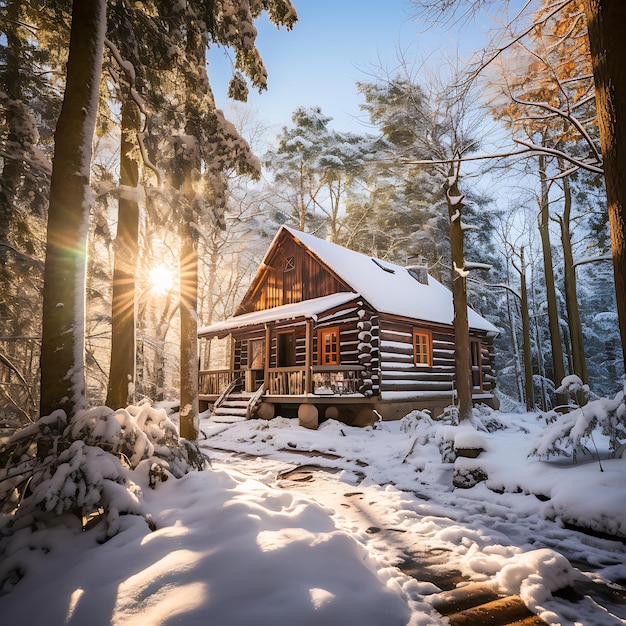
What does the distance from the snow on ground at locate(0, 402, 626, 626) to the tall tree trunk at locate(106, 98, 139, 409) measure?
4.03 meters

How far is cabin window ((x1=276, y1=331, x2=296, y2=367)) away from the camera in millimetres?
18519

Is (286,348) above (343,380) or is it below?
above

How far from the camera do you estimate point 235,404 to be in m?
16.3

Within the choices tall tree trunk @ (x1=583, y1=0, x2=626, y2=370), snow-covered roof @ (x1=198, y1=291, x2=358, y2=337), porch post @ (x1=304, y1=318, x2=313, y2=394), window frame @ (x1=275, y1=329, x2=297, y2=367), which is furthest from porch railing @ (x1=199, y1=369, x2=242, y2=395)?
tall tree trunk @ (x1=583, y1=0, x2=626, y2=370)

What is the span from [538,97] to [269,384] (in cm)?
1249

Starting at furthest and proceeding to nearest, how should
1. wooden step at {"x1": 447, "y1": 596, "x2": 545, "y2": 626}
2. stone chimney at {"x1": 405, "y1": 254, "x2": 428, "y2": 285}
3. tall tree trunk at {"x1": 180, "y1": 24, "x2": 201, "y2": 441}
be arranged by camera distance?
stone chimney at {"x1": 405, "y1": 254, "x2": 428, "y2": 285} → tall tree trunk at {"x1": 180, "y1": 24, "x2": 201, "y2": 441} → wooden step at {"x1": 447, "y1": 596, "x2": 545, "y2": 626}

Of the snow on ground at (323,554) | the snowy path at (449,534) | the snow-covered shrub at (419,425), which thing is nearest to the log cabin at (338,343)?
the snow-covered shrub at (419,425)

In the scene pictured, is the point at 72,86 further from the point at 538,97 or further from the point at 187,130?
the point at 538,97

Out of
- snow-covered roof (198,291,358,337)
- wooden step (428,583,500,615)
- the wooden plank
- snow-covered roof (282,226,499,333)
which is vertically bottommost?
wooden step (428,583,500,615)

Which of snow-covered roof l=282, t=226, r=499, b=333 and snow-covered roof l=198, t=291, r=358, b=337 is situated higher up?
snow-covered roof l=282, t=226, r=499, b=333

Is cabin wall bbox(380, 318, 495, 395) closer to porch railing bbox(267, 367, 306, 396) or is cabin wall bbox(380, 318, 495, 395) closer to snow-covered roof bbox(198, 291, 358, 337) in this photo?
snow-covered roof bbox(198, 291, 358, 337)

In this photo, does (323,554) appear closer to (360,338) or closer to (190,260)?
(190,260)

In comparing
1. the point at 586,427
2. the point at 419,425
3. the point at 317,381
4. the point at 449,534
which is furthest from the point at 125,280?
the point at 317,381

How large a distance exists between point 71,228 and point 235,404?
13164mm
